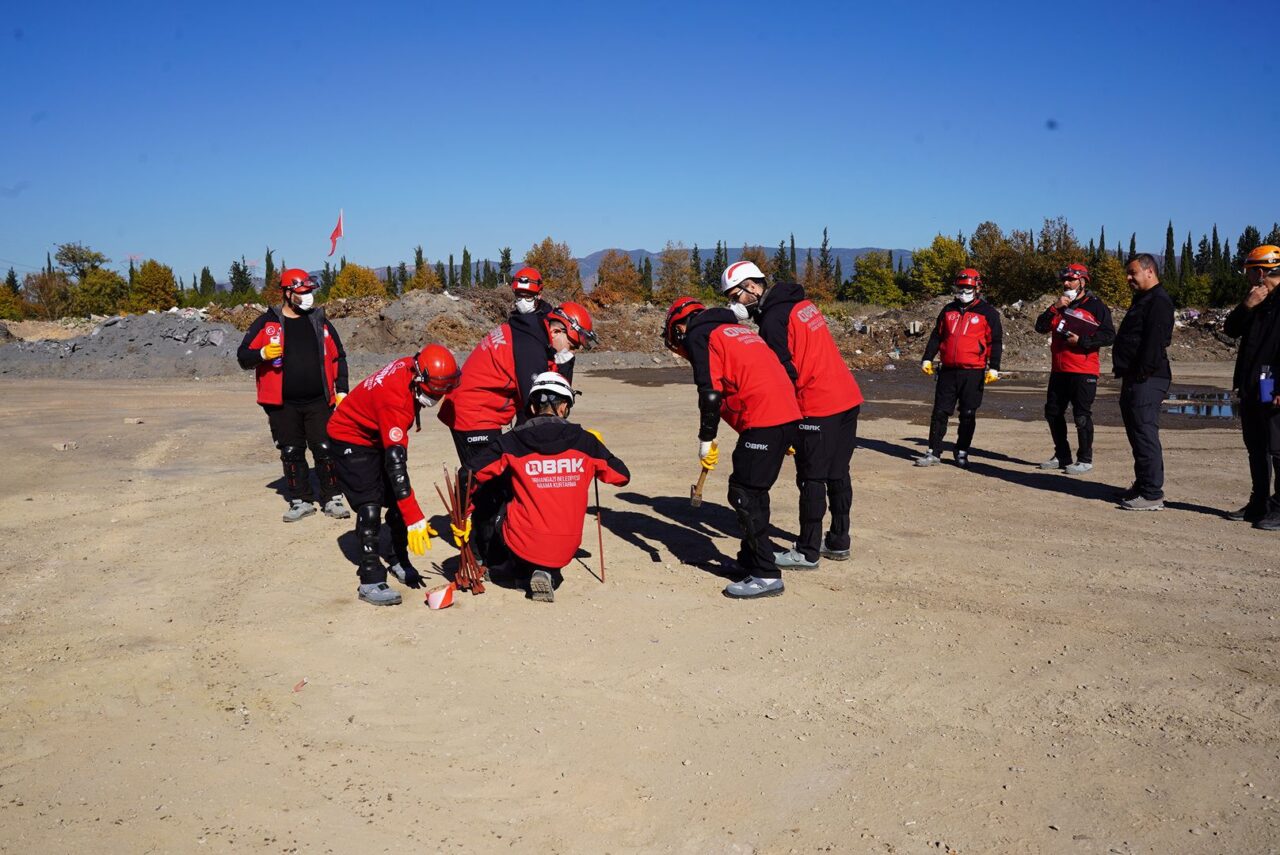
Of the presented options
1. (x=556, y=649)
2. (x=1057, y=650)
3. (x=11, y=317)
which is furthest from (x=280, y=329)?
(x=11, y=317)

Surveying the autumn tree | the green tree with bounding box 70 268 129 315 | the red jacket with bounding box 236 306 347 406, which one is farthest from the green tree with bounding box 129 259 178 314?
the red jacket with bounding box 236 306 347 406

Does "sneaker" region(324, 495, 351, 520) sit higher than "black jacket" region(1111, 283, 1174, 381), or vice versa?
"black jacket" region(1111, 283, 1174, 381)

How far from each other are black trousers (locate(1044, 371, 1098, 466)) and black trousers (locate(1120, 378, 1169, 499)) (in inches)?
59.8

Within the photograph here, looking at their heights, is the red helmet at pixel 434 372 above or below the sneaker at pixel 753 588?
above

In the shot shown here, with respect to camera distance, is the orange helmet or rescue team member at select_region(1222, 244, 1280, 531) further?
the orange helmet

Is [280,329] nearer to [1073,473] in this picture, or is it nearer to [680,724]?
[680,724]

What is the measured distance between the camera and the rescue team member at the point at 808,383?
24.2 ft

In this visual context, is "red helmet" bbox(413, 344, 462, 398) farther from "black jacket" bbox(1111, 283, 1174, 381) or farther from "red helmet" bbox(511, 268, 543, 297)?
"black jacket" bbox(1111, 283, 1174, 381)

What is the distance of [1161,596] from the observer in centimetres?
680

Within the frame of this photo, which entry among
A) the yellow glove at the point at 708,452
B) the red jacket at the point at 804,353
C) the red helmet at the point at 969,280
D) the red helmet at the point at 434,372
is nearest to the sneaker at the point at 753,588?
the yellow glove at the point at 708,452

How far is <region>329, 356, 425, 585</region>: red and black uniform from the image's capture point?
648 centimetres

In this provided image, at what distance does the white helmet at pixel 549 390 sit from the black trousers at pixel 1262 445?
6327 mm

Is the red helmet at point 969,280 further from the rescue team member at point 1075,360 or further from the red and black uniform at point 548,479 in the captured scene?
the red and black uniform at point 548,479

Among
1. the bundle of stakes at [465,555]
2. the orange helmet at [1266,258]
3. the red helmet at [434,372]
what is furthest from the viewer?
the orange helmet at [1266,258]
